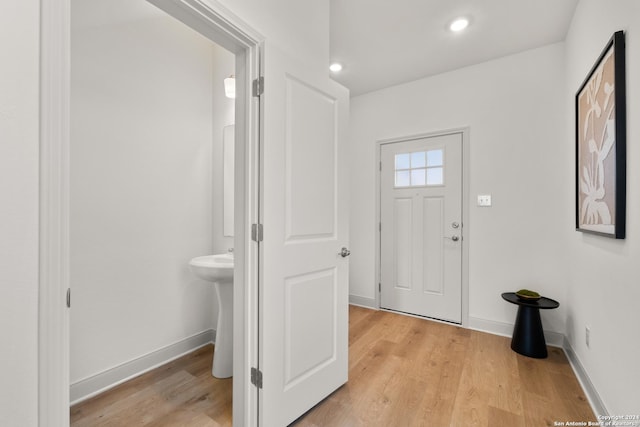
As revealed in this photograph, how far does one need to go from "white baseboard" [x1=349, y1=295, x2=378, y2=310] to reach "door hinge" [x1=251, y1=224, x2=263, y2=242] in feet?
8.14

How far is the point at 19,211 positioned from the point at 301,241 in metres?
1.12

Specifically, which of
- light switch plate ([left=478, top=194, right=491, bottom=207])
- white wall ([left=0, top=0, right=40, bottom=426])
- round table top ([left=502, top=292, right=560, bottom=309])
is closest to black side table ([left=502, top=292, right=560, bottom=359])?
round table top ([left=502, top=292, right=560, bottom=309])

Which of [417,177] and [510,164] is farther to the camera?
[417,177]

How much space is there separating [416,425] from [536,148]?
2.46m

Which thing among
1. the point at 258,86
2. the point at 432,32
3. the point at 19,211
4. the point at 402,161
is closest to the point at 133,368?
the point at 19,211

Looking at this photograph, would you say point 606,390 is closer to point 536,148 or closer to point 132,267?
point 536,148

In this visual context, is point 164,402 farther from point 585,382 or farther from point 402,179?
point 402,179

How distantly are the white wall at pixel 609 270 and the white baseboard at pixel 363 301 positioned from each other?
1815 millimetres

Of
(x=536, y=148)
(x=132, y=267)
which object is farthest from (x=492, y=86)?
(x=132, y=267)

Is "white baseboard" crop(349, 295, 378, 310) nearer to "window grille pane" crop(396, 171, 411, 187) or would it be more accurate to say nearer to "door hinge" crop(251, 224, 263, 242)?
"window grille pane" crop(396, 171, 411, 187)

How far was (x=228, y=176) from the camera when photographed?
98.8 inches

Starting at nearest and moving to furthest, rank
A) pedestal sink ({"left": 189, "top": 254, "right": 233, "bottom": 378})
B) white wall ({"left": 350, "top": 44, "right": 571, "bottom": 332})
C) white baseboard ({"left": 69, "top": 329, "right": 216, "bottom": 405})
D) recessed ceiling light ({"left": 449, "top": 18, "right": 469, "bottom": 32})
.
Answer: white baseboard ({"left": 69, "top": 329, "right": 216, "bottom": 405}) < pedestal sink ({"left": 189, "top": 254, "right": 233, "bottom": 378}) < recessed ceiling light ({"left": 449, "top": 18, "right": 469, "bottom": 32}) < white wall ({"left": 350, "top": 44, "right": 571, "bottom": 332})

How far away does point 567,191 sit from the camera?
96.5 inches

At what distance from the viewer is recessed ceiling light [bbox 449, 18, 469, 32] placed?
2283 millimetres
